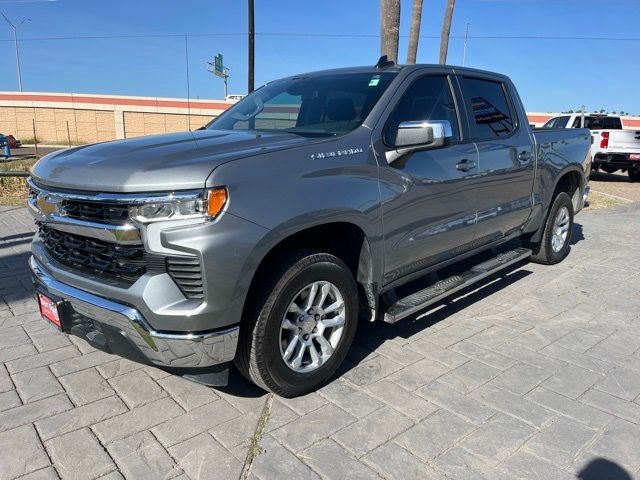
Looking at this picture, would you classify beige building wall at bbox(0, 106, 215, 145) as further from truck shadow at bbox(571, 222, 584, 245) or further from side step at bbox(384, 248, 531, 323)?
side step at bbox(384, 248, 531, 323)

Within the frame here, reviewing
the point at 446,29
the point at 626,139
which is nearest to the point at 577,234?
the point at 626,139

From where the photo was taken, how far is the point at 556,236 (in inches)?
240

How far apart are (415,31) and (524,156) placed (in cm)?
1035

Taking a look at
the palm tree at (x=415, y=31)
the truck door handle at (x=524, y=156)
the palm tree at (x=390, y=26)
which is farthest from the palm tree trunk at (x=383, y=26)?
the truck door handle at (x=524, y=156)

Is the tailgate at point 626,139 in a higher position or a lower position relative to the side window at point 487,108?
lower

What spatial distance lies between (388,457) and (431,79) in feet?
9.15

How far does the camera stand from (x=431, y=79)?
157 inches

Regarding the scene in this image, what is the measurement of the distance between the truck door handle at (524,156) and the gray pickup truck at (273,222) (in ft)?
1.52

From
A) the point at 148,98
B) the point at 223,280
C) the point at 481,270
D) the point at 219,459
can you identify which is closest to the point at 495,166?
the point at 481,270

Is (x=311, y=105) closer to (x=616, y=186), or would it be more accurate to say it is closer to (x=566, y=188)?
(x=566, y=188)

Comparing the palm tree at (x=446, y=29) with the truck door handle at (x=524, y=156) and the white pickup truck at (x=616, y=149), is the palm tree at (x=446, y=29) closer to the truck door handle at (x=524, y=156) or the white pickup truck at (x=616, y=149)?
the white pickup truck at (x=616, y=149)

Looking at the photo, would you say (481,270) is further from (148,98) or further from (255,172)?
(148,98)

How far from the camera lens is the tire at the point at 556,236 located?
19.0 ft

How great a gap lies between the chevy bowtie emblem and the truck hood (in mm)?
79
